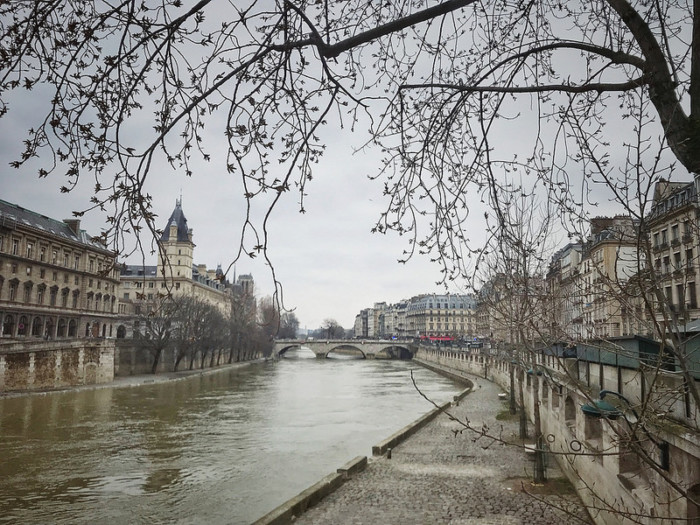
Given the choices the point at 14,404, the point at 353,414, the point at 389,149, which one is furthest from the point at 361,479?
the point at 14,404

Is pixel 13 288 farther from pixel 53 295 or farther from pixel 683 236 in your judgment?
pixel 683 236

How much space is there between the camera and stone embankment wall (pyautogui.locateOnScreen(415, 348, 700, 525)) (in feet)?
15.2

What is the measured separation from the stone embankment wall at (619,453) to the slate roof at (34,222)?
3741 cm

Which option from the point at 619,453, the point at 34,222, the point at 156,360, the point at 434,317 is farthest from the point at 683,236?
the point at 434,317

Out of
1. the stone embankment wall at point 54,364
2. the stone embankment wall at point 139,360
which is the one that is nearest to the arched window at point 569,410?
the stone embankment wall at point 54,364

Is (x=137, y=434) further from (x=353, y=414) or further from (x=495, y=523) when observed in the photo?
(x=495, y=523)

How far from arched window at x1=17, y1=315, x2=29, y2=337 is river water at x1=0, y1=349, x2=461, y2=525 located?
15.3 meters

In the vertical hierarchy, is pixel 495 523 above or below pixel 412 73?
below

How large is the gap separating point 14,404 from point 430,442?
927 inches

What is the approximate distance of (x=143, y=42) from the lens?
12.5 feet

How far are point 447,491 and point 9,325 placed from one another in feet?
152

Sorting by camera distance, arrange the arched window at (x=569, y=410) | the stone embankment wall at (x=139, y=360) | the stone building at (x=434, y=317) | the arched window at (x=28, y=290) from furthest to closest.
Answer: the stone building at (x=434, y=317)
the stone embankment wall at (x=139, y=360)
the arched window at (x=28, y=290)
the arched window at (x=569, y=410)

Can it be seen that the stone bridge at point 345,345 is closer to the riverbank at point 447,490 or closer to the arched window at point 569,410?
the riverbank at point 447,490

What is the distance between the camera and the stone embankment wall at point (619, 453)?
463 centimetres
